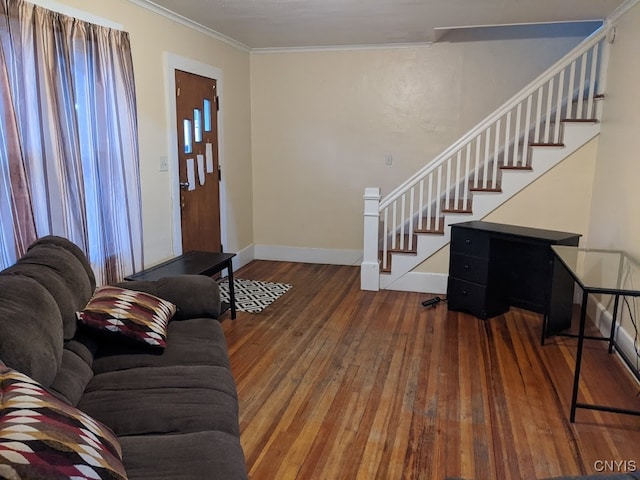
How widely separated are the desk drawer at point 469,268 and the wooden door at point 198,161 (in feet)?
7.98

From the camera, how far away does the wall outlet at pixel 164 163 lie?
404cm

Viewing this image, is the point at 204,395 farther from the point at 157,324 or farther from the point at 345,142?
the point at 345,142

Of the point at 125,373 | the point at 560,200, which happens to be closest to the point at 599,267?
the point at 560,200

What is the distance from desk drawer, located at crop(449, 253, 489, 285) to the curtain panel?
264cm

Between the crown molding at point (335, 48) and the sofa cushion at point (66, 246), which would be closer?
the sofa cushion at point (66, 246)

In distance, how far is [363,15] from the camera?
4.04 meters

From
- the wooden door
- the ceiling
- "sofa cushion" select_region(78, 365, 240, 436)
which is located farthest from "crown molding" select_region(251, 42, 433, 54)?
"sofa cushion" select_region(78, 365, 240, 436)

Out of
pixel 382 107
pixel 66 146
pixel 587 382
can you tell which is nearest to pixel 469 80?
pixel 382 107

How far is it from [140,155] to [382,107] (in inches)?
113

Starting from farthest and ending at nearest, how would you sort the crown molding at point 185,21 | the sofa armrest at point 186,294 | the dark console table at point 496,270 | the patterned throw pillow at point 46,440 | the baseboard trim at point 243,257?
1. the baseboard trim at point 243,257
2. the dark console table at point 496,270
3. the crown molding at point 185,21
4. the sofa armrest at point 186,294
5. the patterned throw pillow at point 46,440

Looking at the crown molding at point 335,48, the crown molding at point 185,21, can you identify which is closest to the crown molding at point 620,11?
the crown molding at point 335,48

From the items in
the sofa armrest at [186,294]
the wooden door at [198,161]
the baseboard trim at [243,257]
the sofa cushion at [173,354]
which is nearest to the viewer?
the sofa cushion at [173,354]

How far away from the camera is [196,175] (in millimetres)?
4645

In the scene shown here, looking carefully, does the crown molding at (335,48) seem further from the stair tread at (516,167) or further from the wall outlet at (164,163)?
the wall outlet at (164,163)
